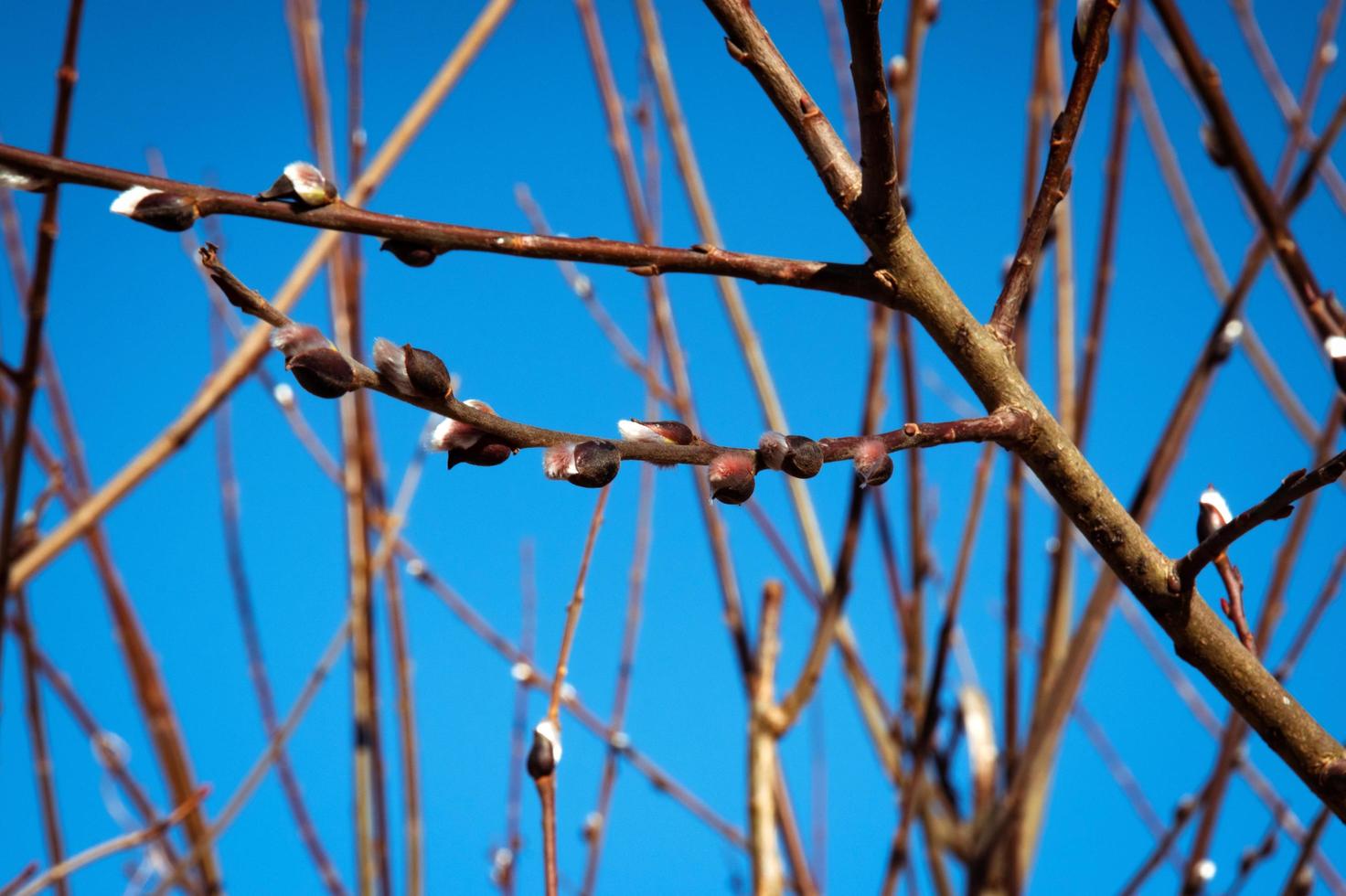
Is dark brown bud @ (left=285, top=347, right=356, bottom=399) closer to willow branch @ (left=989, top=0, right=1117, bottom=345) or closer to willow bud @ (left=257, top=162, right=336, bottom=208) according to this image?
willow bud @ (left=257, top=162, right=336, bottom=208)

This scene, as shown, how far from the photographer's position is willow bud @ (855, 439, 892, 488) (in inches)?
21.4

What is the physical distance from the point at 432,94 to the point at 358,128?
31 cm

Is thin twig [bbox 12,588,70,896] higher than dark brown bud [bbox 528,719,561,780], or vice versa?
thin twig [bbox 12,588,70,896]

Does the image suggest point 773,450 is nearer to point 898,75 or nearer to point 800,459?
point 800,459

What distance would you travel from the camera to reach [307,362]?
0.51 metres

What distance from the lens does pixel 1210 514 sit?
704mm

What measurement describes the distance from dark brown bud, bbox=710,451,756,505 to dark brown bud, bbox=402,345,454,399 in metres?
0.13

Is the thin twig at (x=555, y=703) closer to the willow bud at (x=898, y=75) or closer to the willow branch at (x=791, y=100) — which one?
the willow branch at (x=791, y=100)

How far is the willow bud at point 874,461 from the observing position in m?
0.54

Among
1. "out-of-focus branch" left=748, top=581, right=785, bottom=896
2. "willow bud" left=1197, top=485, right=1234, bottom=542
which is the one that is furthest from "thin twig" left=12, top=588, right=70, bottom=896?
"willow bud" left=1197, top=485, right=1234, bottom=542

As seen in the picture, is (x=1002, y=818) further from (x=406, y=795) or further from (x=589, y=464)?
(x=589, y=464)

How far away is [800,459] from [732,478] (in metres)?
0.03

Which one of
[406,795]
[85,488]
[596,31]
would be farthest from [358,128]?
[406,795]

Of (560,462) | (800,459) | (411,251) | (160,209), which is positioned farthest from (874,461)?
(160,209)
